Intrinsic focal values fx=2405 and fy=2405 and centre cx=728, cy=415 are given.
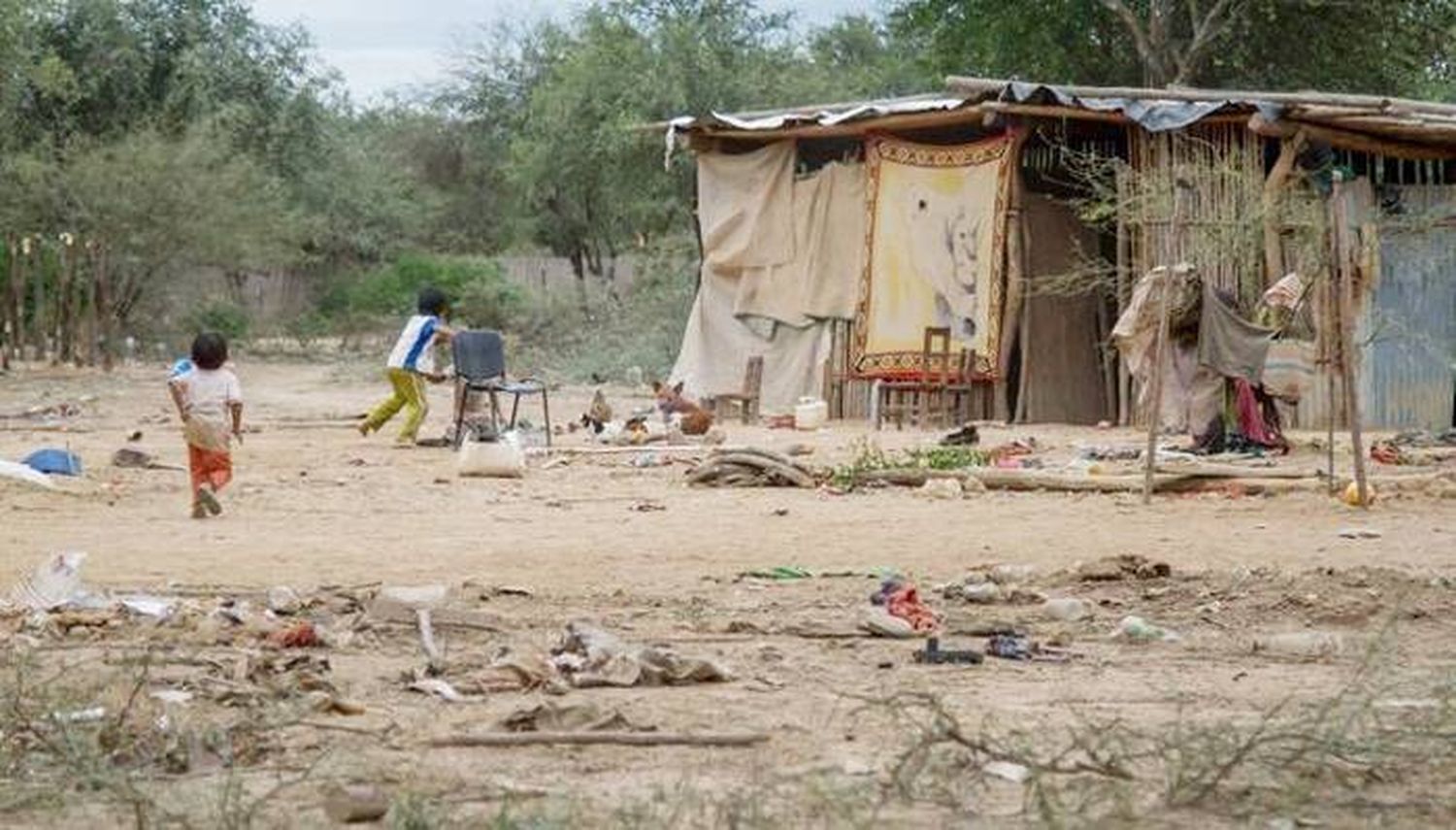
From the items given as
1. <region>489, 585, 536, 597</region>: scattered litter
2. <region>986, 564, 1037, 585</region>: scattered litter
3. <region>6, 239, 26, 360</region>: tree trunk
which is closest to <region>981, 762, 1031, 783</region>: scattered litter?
<region>489, 585, 536, 597</region>: scattered litter

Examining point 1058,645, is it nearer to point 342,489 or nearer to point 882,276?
point 342,489

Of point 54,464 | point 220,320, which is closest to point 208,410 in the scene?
point 54,464

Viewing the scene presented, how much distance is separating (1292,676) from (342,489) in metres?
8.26

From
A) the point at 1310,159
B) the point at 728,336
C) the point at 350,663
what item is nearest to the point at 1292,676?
the point at 350,663

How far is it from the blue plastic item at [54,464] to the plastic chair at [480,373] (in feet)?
12.0

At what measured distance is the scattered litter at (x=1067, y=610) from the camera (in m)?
8.70

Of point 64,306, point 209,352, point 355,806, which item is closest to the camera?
point 355,806

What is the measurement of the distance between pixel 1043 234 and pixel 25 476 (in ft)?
33.8

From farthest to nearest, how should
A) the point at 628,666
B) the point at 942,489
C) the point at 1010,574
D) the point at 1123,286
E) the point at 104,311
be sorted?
1. the point at 104,311
2. the point at 1123,286
3. the point at 942,489
4. the point at 1010,574
5. the point at 628,666

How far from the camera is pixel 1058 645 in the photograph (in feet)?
26.2

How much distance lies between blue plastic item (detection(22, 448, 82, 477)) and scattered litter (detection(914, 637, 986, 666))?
8.31 m

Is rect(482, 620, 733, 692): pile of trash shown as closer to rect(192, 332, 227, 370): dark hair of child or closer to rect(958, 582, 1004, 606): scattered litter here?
rect(958, 582, 1004, 606): scattered litter

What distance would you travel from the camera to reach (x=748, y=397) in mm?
21953

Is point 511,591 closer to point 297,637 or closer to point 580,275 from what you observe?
point 297,637
